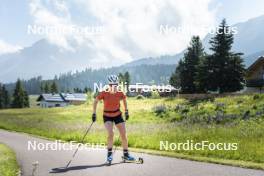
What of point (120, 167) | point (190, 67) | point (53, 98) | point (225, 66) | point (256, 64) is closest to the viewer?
point (120, 167)

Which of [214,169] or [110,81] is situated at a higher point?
[110,81]

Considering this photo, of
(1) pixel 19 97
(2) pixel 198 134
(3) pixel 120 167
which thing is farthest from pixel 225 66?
(1) pixel 19 97

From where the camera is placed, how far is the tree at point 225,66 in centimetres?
6831

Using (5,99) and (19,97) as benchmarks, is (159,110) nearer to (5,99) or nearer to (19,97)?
(19,97)

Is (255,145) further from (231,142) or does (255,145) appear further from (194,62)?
(194,62)

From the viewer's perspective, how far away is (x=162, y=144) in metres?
18.1

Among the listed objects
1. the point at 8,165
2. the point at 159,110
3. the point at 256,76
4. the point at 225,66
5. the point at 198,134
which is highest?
the point at 225,66

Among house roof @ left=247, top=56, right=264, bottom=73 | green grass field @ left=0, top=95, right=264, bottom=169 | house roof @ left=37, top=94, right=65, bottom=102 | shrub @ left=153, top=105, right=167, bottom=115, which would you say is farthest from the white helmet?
house roof @ left=37, top=94, right=65, bottom=102

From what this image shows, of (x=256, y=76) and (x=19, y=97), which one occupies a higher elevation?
(x=256, y=76)

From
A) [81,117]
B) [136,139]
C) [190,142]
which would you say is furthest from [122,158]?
[81,117]

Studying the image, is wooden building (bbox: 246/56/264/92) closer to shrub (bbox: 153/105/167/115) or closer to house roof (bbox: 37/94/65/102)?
shrub (bbox: 153/105/167/115)

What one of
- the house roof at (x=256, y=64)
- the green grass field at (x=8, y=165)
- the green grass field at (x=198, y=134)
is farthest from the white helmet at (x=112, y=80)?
the house roof at (x=256, y=64)

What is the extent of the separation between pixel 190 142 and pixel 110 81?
5696mm

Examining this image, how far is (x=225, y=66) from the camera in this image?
68812 mm
